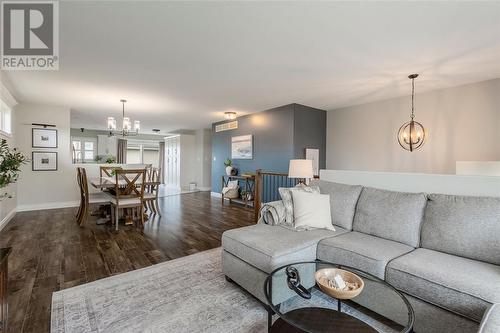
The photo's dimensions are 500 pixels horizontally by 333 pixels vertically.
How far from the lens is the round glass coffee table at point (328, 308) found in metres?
1.29

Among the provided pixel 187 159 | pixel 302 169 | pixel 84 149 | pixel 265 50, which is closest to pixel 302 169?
pixel 302 169

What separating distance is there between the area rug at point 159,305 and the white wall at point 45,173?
462 cm

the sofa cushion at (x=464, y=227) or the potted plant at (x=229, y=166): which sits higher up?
the potted plant at (x=229, y=166)

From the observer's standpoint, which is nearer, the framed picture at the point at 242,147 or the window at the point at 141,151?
the framed picture at the point at 242,147

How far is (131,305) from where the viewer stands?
1850 millimetres

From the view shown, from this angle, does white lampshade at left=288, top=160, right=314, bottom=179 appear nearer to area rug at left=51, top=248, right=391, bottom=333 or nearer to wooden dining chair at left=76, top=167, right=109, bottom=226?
area rug at left=51, top=248, right=391, bottom=333

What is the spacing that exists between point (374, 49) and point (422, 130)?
2.42 m

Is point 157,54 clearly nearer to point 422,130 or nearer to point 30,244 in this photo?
point 30,244

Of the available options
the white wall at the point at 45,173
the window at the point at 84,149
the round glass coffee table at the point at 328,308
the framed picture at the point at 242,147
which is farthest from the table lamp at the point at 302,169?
the window at the point at 84,149

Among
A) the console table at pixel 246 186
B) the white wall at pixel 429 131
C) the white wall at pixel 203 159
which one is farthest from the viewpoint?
the white wall at pixel 203 159

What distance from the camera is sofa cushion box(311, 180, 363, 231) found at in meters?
2.46

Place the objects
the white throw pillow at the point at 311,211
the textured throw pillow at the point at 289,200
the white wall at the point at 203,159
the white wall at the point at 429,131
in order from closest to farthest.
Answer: the white throw pillow at the point at 311,211
the textured throw pillow at the point at 289,200
the white wall at the point at 429,131
the white wall at the point at 203,159

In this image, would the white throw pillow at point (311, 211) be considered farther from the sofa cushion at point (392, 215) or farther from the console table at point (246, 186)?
the console table at point (246, 186)

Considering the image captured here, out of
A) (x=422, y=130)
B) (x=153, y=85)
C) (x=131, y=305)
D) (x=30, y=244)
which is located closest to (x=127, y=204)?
(x=30, y=244)
